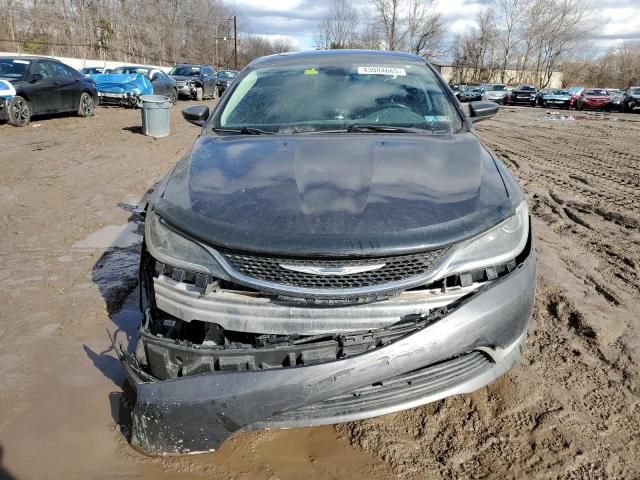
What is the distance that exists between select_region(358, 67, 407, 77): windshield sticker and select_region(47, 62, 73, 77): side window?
12696mm

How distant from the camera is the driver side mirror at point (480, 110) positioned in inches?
152

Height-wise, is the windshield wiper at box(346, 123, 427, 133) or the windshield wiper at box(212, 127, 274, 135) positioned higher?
the windshield wiper at box(346, 123, 427, 133)

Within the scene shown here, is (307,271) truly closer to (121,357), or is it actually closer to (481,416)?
(121,357)

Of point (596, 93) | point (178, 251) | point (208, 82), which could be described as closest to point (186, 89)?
point (208, 82)

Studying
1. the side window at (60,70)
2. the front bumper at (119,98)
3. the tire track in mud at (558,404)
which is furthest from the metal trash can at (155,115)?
the tire track in mud at (558,404)

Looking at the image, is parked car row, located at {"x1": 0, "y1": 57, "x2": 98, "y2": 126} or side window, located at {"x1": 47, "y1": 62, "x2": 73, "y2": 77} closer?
parked car row, located at {"x1": 0, "y1": 57, "x2": 98, "y2": 126}

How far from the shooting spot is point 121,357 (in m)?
2.14

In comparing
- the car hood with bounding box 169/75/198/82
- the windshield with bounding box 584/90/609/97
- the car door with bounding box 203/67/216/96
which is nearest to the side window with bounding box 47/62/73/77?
the car hood with bounding box 169/75/198/82

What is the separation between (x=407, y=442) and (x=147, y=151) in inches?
362

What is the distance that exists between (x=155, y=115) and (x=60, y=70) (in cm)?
401

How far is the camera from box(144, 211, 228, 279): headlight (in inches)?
81.7

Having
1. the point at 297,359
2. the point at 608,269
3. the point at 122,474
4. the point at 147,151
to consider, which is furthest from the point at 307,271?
the point at 147,151

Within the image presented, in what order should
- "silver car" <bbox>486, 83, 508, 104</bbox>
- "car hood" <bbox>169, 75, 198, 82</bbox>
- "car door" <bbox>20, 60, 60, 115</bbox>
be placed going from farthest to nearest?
"silver car" <bbox>486, 83, 508, 104</bbox>
"car hood" <bbox>169, 75, 198, 82</bbox>
"car door" <bbox>20, 60, 60, 115</bbox>

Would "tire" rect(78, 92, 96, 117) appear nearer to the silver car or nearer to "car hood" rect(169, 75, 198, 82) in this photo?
"car hood" rect(169, 75, 198, 82)
